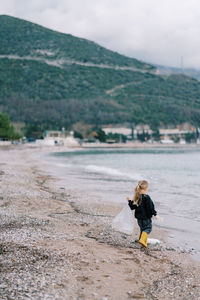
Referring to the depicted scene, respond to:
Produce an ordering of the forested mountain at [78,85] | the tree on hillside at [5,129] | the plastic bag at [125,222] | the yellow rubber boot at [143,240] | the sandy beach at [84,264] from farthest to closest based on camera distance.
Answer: the forested mountain at [78,85] < the tree on hillside at [5,129] < the plastic bag at [125,222] < the yellow rubber boot at [143,240] < the sandy beach at [84,264]

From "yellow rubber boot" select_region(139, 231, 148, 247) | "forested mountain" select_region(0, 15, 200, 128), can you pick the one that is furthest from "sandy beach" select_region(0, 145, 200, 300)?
"forested mountain" select_region(0, 15, 200, 128)

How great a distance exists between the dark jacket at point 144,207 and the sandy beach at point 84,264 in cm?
56

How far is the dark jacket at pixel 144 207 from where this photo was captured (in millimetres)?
6539

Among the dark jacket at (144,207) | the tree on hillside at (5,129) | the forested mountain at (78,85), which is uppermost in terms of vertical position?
the forested mountain at (78,85)

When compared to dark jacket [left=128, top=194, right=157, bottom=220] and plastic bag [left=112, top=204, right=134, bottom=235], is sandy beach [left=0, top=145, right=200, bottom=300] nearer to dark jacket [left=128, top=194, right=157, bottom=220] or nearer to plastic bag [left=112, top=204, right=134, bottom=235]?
plastic bag [left=112, top=204, right=134, bottom=235]

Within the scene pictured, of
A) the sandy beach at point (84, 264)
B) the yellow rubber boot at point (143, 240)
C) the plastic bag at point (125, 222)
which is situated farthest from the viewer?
the plastic bag at point (125, 222)

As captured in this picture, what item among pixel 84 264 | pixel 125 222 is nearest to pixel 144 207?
pixel 125 222

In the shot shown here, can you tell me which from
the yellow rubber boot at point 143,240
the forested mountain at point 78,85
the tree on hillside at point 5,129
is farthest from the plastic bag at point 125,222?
the forested mountain at point 78,85

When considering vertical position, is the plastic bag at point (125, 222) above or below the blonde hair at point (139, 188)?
below

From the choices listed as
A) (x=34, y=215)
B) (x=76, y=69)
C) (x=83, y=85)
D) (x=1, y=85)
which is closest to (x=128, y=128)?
(x=83, y=85)

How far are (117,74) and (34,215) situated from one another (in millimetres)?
162855

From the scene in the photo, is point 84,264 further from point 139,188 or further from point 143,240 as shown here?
point 139,188

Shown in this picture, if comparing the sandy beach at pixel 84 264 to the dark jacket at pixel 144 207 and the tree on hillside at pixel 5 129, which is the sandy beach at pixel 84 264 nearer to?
the dark jacket at pixel 144 207

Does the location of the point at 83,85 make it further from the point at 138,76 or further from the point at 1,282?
the point at 1,282
